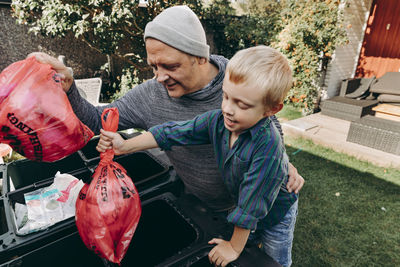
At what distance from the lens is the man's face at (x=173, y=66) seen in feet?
3.88

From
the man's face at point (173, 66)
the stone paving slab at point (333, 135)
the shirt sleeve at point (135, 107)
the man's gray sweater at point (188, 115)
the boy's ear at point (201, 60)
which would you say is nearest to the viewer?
the man's face at point (173, 66)

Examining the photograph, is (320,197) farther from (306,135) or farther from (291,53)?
(291,53)

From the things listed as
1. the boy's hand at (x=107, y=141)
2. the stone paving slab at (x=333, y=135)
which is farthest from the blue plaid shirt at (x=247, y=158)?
the stone paving slab at (x=333, y=135)

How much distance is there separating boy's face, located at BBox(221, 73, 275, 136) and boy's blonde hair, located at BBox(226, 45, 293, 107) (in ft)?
0.07

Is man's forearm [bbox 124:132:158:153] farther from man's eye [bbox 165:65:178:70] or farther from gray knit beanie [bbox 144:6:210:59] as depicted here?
gray knit beanie [bbox 144:6:210:59]

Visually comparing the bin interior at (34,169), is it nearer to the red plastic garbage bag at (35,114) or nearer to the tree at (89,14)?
the red plastic garbage bag at (35,114)

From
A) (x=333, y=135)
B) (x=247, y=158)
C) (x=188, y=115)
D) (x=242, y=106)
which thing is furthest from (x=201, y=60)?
(x=333, y=135)

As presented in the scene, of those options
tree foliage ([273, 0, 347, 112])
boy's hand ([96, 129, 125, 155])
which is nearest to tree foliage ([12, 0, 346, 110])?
tree foliage ([273, 0, 347, 112])

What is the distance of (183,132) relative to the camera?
48.4 inches

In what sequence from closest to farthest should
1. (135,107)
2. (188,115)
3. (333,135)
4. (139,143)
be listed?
1. (139,143)
2. (188,115)
3. (135,107)
4. (333,135)

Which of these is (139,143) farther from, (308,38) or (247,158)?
(308,38)

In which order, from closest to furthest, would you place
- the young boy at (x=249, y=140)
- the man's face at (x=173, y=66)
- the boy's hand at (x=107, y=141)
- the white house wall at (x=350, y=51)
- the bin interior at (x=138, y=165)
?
1. the young boy at (x=249, y=140)
2. the boy's hand at (x=107, y=141)
3. the man's face at (x=173, y=66)
4. the bin interior at (x=138, y=165)
5. the white house wall at (x=350, y=51)

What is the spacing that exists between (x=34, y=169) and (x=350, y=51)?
8075 millimetres

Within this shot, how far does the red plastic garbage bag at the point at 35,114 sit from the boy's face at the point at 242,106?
64 cm
